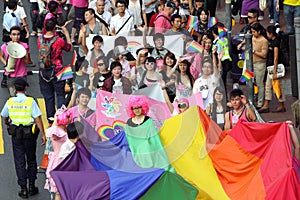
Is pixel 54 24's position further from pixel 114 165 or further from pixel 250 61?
pixel 114 165

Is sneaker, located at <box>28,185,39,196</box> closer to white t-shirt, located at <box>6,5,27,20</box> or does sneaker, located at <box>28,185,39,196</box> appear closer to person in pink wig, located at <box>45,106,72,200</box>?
person in pink wig, located at <box>45,106,72,200</box>

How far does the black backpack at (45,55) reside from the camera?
18.6 metres

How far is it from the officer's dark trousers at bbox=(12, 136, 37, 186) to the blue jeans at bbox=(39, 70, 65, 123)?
245cm

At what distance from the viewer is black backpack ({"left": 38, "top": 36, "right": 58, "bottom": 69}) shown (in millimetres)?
18578

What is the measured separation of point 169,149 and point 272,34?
4.38 m

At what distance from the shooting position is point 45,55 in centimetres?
1867

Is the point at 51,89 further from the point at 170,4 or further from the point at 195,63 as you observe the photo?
the point at 170,4

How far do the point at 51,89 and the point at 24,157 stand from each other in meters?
2.75

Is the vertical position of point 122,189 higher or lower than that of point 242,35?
lower

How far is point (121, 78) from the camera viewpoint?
1709cm

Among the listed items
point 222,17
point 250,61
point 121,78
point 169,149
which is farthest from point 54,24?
point 222,17

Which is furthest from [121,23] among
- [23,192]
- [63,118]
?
[63,118]

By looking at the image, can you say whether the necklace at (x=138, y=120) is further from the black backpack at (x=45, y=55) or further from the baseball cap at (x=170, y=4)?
the baseball cap at (x=170, y=4)

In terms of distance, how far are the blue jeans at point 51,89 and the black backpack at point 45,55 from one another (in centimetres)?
12
